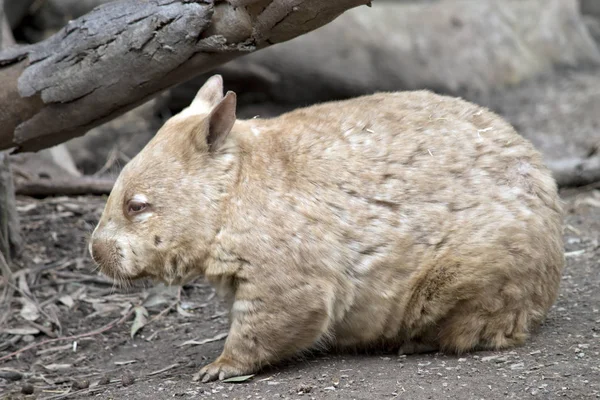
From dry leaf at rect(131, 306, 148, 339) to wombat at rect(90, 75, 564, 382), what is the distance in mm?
1184

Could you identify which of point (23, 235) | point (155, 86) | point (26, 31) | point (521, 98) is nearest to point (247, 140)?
point (155, 86)

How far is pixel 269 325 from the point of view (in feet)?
14.4

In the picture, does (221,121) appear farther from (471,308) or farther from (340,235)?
(471,308)

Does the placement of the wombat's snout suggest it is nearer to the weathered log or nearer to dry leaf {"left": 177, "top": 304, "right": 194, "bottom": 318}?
dry leaf {"left": 177, "top": 304, "right": 194, "bottom": 318}

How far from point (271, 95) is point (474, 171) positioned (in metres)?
6.91

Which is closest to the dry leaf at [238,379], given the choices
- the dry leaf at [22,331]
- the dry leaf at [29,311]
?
the dry leaf at [22,331]

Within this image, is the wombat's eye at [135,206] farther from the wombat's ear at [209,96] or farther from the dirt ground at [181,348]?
the dirt ground at [181,348]

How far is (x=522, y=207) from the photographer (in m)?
4.54

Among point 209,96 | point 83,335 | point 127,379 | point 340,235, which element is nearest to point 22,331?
point 83,335

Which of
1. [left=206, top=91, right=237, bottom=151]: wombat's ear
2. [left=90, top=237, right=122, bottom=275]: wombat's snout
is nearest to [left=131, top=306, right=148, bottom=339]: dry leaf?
[left=90, top=237, right=122, bottom=275]: wombat's snout

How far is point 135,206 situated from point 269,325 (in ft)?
3.03

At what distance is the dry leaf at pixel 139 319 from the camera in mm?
5723

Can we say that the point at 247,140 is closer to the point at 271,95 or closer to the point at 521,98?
the point at 271,95

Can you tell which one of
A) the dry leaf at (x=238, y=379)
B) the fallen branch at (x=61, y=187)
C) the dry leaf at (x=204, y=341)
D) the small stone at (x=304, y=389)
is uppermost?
the fallen branch at (x=61, y=187)
